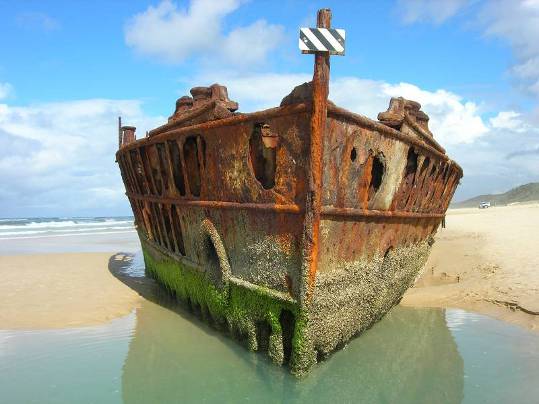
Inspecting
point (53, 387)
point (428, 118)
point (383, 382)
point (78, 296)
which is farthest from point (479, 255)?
point (53, 387)

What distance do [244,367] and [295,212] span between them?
179 cm

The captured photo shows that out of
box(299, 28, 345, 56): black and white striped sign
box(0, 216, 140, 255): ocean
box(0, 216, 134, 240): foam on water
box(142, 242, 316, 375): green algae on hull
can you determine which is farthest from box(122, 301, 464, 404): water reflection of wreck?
box(0, 216, 134, 240): foam on water

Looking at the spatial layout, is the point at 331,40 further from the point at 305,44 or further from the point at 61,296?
the point at 61,296

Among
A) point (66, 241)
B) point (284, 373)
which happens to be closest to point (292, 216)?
point (284, 373)

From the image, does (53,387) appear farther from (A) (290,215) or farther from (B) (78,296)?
(B) (78,296)

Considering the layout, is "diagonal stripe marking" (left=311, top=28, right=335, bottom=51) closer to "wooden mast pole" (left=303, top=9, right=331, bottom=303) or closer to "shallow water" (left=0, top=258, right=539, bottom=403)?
"wooden mast pole" (left=303, top=9, right=331, bottom=303)

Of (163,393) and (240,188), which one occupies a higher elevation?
(240,188)

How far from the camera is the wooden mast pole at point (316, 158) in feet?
14.3

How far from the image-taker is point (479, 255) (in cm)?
1120

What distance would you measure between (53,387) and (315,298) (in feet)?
8.91

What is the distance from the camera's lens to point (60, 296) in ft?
28.2

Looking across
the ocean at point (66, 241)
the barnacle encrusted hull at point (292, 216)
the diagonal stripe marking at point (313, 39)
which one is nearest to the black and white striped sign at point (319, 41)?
the diagonal stripe marking at point (313, 39)

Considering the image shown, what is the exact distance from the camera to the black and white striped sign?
14.2 ft

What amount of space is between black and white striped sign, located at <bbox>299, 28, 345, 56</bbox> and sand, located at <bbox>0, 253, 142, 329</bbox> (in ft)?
16.6
